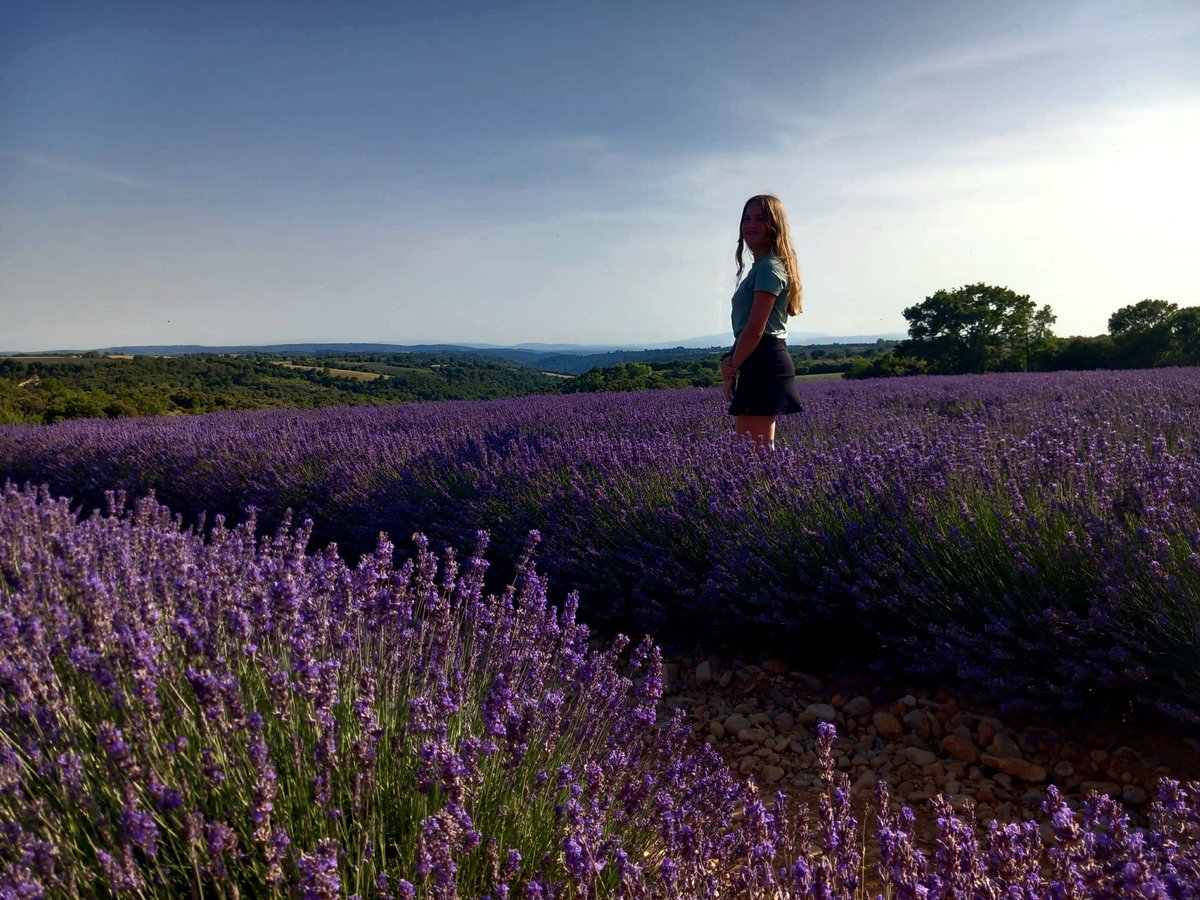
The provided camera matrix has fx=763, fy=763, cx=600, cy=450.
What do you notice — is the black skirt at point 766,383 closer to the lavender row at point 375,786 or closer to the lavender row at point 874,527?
the lavender row at point 874,527

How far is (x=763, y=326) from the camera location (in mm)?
3828

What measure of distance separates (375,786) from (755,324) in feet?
9.86

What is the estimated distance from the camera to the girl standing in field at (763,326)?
3.81 m

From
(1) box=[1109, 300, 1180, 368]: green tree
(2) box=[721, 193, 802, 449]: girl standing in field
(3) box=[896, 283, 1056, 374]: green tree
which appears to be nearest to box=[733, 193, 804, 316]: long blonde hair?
(2) box=[721, 193, 802, 449]: girl standing in field

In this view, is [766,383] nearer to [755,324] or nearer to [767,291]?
[755,324]

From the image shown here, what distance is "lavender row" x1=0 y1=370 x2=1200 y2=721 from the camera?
7.11ft

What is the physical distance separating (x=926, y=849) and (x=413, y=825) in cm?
128

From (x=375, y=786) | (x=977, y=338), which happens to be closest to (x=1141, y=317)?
(x=977, y=338)

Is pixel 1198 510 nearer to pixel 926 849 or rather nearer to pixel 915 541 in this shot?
pixel 915 541

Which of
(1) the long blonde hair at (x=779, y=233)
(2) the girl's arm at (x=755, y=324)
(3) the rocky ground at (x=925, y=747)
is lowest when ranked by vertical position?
(3) the rocky ground at (x=925, y=747)

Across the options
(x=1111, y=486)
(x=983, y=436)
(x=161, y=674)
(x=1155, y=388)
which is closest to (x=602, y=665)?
(x=161, y=674)

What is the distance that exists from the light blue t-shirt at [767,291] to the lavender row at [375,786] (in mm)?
2296

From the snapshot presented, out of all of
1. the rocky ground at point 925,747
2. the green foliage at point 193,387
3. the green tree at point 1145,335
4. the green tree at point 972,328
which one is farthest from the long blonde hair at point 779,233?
the green tree at point 972,328

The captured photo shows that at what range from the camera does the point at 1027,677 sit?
7.30 ft
